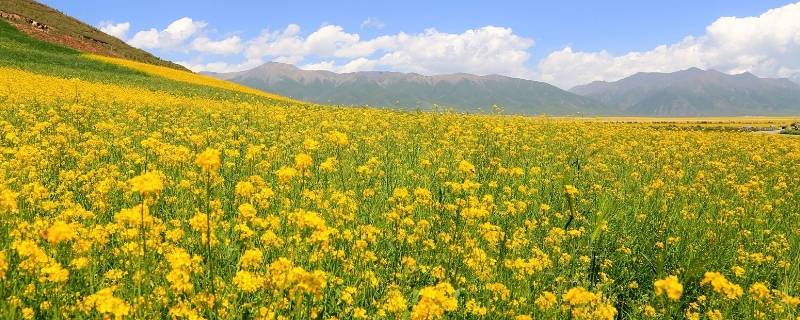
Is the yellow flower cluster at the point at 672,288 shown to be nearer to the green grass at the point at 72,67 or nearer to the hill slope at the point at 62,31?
the green grass at the point at 72,67

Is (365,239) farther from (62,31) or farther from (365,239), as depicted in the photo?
(62,31)

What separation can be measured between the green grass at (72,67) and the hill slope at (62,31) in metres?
4.10

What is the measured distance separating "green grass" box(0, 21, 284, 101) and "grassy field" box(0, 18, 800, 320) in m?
20.6

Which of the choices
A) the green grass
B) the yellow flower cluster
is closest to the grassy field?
the yellow flower cluster

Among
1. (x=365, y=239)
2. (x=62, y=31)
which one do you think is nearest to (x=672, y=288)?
(x=365, y=239)

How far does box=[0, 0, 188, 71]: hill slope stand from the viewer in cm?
5772

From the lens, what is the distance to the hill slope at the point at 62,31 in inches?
2272

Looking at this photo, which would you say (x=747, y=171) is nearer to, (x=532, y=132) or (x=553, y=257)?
(x=532, y=132)

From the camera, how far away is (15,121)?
11711 millimetres

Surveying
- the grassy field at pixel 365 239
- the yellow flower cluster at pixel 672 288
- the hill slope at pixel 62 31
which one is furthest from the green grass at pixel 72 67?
the yellow flower cluster at pixel 672 288

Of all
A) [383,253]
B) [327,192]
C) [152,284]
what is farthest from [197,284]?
[327,192]

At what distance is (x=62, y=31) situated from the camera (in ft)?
205

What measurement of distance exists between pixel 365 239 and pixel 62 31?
2914 inches

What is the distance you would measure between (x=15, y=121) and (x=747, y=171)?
18972 millimetres
